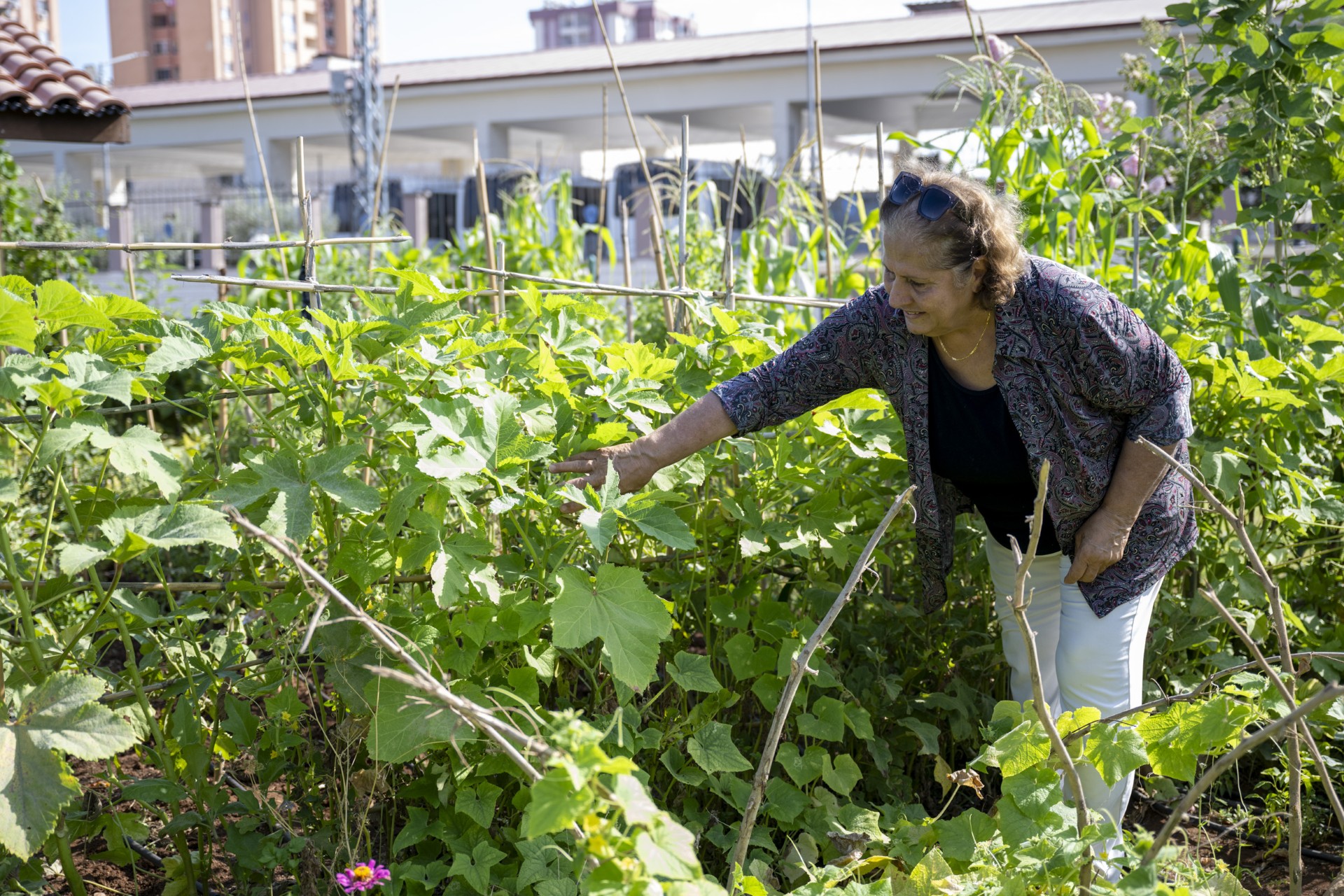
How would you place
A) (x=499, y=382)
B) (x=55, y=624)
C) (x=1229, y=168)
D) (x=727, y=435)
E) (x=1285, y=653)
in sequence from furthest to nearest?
(x=55, y=624) < (x=1229, y=168) < (x=727, y=435) < (x=499, y=382) < (x=1285, y=653)

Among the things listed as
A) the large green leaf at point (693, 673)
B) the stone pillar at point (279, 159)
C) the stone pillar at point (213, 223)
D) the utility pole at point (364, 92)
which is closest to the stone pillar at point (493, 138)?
the stone pillar at point (279, 159)

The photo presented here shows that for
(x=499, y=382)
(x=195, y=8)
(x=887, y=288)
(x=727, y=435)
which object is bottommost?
(x=727, y=435)

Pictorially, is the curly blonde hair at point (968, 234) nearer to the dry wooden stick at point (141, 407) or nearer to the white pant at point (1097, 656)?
the white pant at point (1097, 656)

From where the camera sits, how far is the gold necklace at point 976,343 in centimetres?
214

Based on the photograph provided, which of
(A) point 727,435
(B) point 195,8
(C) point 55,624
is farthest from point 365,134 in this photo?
(B) point 195,8

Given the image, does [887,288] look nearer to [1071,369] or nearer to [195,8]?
[1071,369]

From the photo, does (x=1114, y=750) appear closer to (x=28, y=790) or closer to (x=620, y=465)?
(x=620, y=465)

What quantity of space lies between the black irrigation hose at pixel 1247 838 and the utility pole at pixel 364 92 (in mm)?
13241

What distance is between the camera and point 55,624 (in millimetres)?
3320

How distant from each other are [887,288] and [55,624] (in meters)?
2.64

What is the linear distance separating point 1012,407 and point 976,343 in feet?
0.47

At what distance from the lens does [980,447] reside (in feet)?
7.30

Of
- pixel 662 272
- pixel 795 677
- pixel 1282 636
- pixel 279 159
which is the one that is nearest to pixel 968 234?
pixel 1282 636

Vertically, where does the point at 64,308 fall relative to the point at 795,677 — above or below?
above
